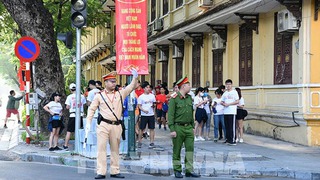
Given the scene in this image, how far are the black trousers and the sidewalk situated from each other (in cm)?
27

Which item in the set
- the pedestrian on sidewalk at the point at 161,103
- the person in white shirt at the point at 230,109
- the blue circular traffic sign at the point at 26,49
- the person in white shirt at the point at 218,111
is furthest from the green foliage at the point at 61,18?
the person in white shirt at the point at 230,109

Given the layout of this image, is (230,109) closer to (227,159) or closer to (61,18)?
(227,159)

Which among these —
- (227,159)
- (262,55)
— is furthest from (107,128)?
(262,55)

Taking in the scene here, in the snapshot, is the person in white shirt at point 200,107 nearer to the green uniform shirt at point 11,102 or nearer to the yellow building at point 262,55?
the yellow building at point 262,55

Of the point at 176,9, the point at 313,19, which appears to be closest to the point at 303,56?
the point at 313,19

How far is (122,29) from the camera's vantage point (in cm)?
1284

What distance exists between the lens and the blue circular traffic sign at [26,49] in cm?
1543

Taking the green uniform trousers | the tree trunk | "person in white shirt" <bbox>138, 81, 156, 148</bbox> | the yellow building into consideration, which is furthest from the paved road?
the yellow building

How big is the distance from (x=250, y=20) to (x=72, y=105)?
22.4 ft

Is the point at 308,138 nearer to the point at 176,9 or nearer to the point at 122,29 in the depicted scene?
the point at 122,29

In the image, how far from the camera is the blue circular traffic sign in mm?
15430

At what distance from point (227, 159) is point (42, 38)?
23.4ft

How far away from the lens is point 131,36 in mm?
12820

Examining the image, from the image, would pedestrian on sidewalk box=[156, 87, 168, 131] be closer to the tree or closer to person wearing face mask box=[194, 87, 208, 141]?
person wearing face mask box=[194, 87, 208, 141]
